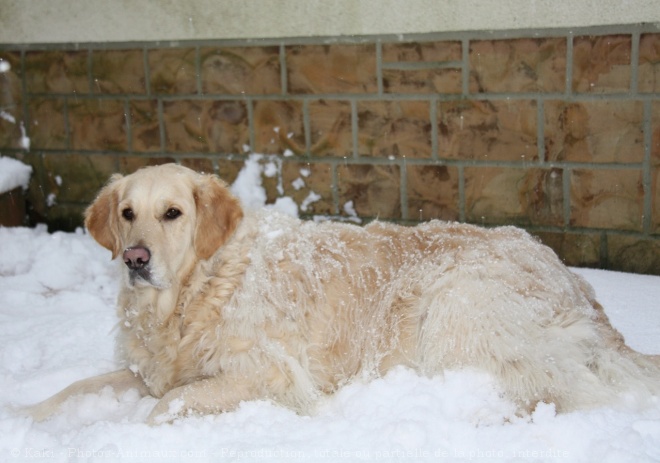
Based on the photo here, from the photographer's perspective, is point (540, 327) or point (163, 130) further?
point (163, 130)

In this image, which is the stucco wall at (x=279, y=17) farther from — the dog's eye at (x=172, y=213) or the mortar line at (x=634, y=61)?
the dog's eye at (x=172, y=213)

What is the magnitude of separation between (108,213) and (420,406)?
73.4 inches

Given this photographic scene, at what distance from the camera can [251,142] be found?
6.51 m

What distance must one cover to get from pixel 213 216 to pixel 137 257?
Answer: 471mm

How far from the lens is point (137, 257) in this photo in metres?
3.72

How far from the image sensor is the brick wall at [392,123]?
547 centimetres

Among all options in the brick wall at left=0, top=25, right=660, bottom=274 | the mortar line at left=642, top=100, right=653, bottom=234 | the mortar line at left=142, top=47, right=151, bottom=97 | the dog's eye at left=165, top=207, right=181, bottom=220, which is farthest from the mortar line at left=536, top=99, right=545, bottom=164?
the mortar line at left=142, top=47, right=151, bottom=97

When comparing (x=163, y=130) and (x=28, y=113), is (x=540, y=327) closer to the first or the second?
(x=163, y=130)

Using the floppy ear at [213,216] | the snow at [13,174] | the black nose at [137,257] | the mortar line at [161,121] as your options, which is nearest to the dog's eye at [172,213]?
the floppy ear at [213,216]

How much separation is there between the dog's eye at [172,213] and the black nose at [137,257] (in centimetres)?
25

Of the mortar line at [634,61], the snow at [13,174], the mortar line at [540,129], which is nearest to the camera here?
the mortar line at [634,61]

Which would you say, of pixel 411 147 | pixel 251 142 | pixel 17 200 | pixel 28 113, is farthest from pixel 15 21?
pixel 411 147

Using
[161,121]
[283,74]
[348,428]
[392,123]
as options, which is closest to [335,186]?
[392,123]

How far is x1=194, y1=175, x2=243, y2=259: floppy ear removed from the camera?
4.00 m
